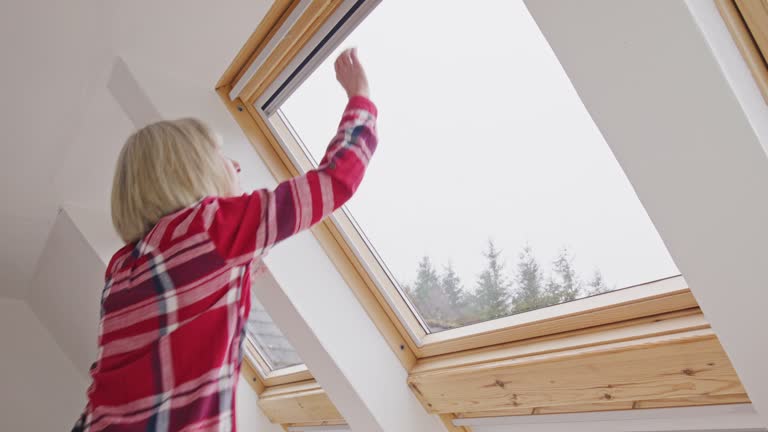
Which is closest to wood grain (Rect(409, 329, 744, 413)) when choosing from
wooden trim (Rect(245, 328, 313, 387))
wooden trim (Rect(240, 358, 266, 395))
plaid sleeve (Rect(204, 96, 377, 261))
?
plaid sleeve (Rect(204, 96, 377, 261))

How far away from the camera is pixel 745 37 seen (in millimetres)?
1079

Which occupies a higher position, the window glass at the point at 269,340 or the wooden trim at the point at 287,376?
the window glass at the point at 269,340

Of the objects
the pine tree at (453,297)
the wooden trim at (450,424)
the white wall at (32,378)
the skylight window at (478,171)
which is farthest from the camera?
the white wall at (32,378)

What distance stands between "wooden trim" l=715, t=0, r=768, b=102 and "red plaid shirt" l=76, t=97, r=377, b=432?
722mm

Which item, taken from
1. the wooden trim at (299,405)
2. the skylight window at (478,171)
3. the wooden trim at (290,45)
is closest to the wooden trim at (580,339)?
the skylight window at (478,171)

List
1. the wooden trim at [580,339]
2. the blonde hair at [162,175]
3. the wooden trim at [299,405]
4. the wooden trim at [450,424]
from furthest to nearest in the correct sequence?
1. the wooden trim at [299,405]
2. the wooden trim at [450,424]
3. the wooden trim at [580,339]
4. the blonde hair at [162,175]

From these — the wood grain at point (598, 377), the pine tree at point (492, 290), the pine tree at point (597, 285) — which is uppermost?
the pine tree at point (492, 290)

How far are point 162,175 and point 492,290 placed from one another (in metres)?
1.08

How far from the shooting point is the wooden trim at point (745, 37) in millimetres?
1054

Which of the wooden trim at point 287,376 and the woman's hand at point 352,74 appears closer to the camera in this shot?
the woman's hand at point 352,74

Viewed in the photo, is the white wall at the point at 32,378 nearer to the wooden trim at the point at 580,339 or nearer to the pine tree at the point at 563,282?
the wooden trim at the point at 580,339

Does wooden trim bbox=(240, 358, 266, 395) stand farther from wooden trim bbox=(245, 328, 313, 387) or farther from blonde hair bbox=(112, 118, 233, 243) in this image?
blonde hair bbox=(112, 118, 233, 243)

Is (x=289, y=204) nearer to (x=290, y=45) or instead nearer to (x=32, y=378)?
(x=290, y=45)

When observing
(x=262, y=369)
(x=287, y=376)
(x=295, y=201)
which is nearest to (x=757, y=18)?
(x=295, y=201)
